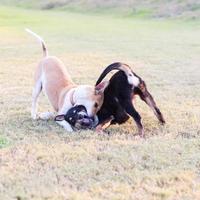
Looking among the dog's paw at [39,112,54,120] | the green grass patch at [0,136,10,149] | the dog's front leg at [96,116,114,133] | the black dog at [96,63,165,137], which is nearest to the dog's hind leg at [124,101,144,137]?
the black dog at [96,63,165,137]

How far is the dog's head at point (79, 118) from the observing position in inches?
232

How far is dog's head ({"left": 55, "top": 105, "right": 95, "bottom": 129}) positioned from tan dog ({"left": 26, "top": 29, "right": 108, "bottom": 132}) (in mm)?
40

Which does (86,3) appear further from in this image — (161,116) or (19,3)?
(161,116)

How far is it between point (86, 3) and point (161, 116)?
34405 mm

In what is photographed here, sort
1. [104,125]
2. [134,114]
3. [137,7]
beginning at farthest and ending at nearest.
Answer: [137,7] < [104,125] < [134,114]

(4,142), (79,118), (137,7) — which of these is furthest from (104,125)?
(137,7)

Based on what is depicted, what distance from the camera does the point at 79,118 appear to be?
590 centimetres

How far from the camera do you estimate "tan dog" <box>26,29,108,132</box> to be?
19.5 ft

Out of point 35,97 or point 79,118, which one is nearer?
point 79,118

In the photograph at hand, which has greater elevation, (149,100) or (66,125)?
(149,100)

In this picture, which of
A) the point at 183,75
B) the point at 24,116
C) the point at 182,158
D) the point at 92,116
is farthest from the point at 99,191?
the point at 183,75

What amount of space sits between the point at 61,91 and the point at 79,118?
692 mm

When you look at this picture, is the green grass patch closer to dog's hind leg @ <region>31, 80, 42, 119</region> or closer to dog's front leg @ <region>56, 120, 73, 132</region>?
dog's front leg @ <region>56, 120, 73, 132</region>

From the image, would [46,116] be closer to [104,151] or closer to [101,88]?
[101,88]
